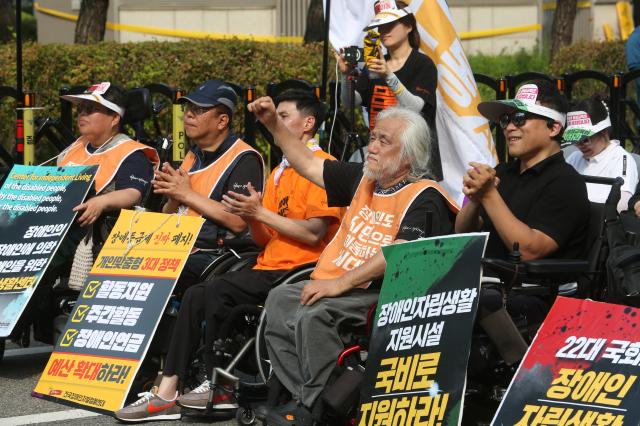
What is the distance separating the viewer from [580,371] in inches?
193

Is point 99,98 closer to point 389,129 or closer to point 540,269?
point 389,129

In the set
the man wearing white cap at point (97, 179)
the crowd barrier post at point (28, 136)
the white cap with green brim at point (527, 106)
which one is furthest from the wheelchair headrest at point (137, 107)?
the white cap with green brim at point (527, 106)

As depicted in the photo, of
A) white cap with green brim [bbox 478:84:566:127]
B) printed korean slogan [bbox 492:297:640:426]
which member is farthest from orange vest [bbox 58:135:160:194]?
printed korean slogan [bbox 492:297:640:426]

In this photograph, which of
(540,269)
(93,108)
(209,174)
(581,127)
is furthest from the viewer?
(93,108)

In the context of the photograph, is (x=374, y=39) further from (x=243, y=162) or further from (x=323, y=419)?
(x=323, y=419)

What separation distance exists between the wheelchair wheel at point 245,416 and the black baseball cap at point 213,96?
192 centimetres

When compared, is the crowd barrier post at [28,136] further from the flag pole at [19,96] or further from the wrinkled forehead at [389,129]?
the wrinkled forehead at [389,129]

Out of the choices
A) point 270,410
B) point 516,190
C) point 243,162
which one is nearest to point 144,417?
point 270,410

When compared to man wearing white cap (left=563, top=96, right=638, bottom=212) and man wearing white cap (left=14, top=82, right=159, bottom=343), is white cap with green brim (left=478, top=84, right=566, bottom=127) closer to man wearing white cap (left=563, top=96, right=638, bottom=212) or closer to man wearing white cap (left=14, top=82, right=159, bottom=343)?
man wearing white cap (left=563, top=96, right=638, bottom=212)

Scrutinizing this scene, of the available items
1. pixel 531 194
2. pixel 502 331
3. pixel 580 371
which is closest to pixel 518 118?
pixel 531 194

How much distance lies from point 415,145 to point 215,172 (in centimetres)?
170

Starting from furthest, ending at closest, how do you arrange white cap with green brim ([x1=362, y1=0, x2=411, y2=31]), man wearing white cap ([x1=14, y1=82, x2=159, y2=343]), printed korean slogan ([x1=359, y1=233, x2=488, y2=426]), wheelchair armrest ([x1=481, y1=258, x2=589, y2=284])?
white cap with green brim ([x1=362, y1=0, x2=411, y2=31]) → man wearing white cap ([x1=14, y1=82, x2=159, y2=343]) → wheelchair armrest ([x1=481, y1=258, x2=589, y2=284]) → printed korean slogan ([x1=359, y1=233, x2=488, y2=426])

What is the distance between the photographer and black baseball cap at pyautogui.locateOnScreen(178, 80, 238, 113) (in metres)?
7.57

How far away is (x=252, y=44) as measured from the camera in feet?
42.8
